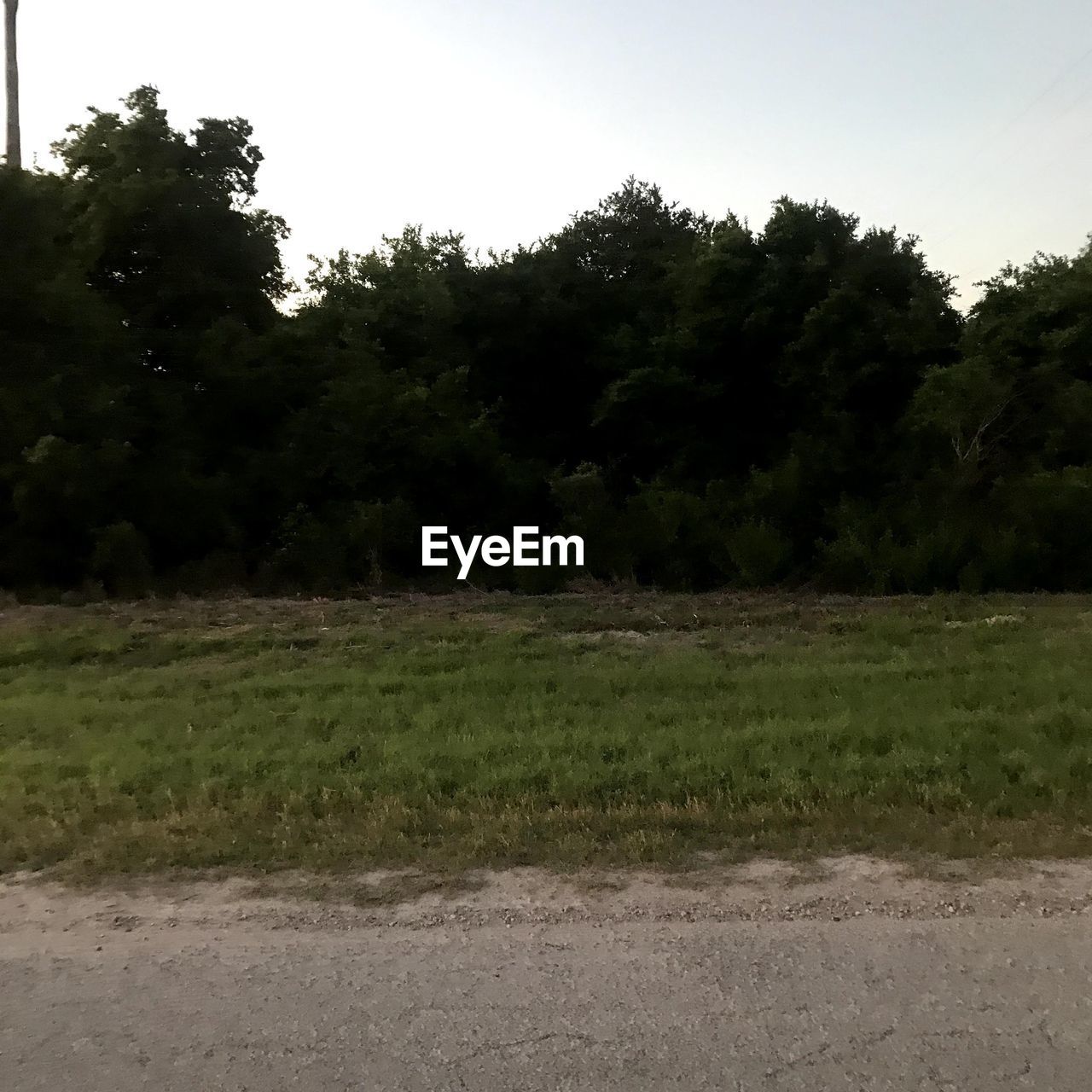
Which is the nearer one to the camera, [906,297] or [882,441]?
[882,441]

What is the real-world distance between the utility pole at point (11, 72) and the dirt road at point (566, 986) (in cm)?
2012

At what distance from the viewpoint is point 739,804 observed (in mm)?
5570

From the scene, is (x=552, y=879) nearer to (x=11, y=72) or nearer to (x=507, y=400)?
(x=507, y=400)


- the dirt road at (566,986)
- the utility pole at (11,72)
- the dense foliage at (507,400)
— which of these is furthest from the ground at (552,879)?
the utility pole at (11,72)

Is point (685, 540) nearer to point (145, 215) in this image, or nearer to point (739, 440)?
point (739, 440)

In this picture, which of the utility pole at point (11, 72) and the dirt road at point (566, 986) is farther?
the utility pole at point (11, 72)

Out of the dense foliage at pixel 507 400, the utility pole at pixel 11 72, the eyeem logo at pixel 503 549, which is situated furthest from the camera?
the utility pole at pixel 11 72

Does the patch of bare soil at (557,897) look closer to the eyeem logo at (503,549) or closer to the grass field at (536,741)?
the grass field at (536,741)

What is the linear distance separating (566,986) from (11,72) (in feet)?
74.6

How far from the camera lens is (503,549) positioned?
60.8 feet

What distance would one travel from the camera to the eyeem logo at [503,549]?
17.2 metres

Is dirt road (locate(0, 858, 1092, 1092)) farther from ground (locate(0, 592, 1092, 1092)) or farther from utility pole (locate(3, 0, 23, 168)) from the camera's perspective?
utility pole (locate(3, 0, 23, 168))

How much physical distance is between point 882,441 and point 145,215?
51.9 feet

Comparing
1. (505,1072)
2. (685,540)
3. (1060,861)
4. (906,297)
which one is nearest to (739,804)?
(1060,861)
